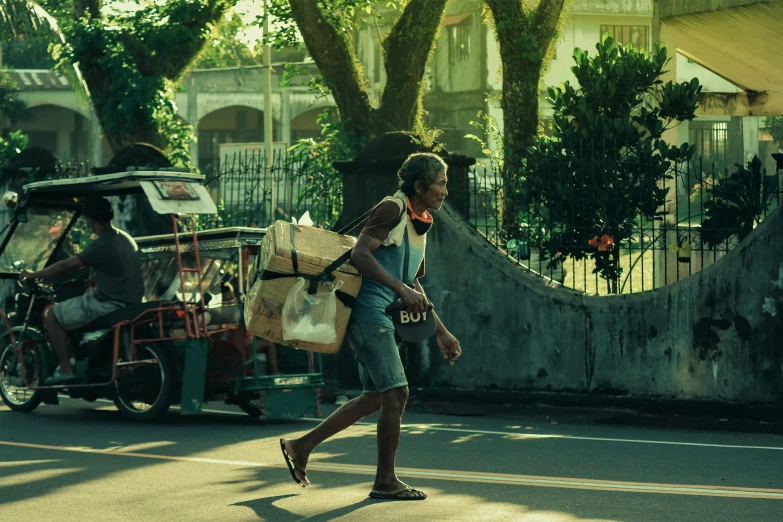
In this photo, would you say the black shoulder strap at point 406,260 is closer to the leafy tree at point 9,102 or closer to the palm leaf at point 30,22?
the palm leaf at point 30,22

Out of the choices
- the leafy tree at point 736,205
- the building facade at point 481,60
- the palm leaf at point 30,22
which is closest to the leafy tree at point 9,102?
the building facade at point 481,60

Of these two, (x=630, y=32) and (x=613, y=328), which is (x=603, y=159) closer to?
(x=613, y=328)

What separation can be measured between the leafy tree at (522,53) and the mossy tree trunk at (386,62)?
1162mm

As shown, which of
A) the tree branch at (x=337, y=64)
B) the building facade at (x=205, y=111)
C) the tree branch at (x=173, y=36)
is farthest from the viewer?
Answer: the building facade at (x=205, y=111)

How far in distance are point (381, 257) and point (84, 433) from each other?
4.13m

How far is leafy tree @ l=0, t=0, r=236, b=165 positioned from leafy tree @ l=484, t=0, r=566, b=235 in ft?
19.8

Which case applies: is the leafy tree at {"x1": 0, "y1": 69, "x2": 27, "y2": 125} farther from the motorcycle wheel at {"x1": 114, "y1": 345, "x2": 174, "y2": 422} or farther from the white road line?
the white road line

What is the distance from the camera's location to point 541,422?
11.2m

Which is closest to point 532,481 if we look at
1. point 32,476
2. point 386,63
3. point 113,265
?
point 32,476

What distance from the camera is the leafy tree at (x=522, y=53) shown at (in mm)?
17406

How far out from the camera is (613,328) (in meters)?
11.7

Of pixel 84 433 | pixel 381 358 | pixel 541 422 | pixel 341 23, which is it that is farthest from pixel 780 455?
pixel 341 23

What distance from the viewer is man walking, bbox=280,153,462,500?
7051 millimetres

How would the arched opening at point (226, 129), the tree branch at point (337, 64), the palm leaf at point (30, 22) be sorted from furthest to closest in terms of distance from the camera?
the arched opening at point (226, 129) → the palm leaf at point (30, 22) → the tree branch at point (337, 64)
